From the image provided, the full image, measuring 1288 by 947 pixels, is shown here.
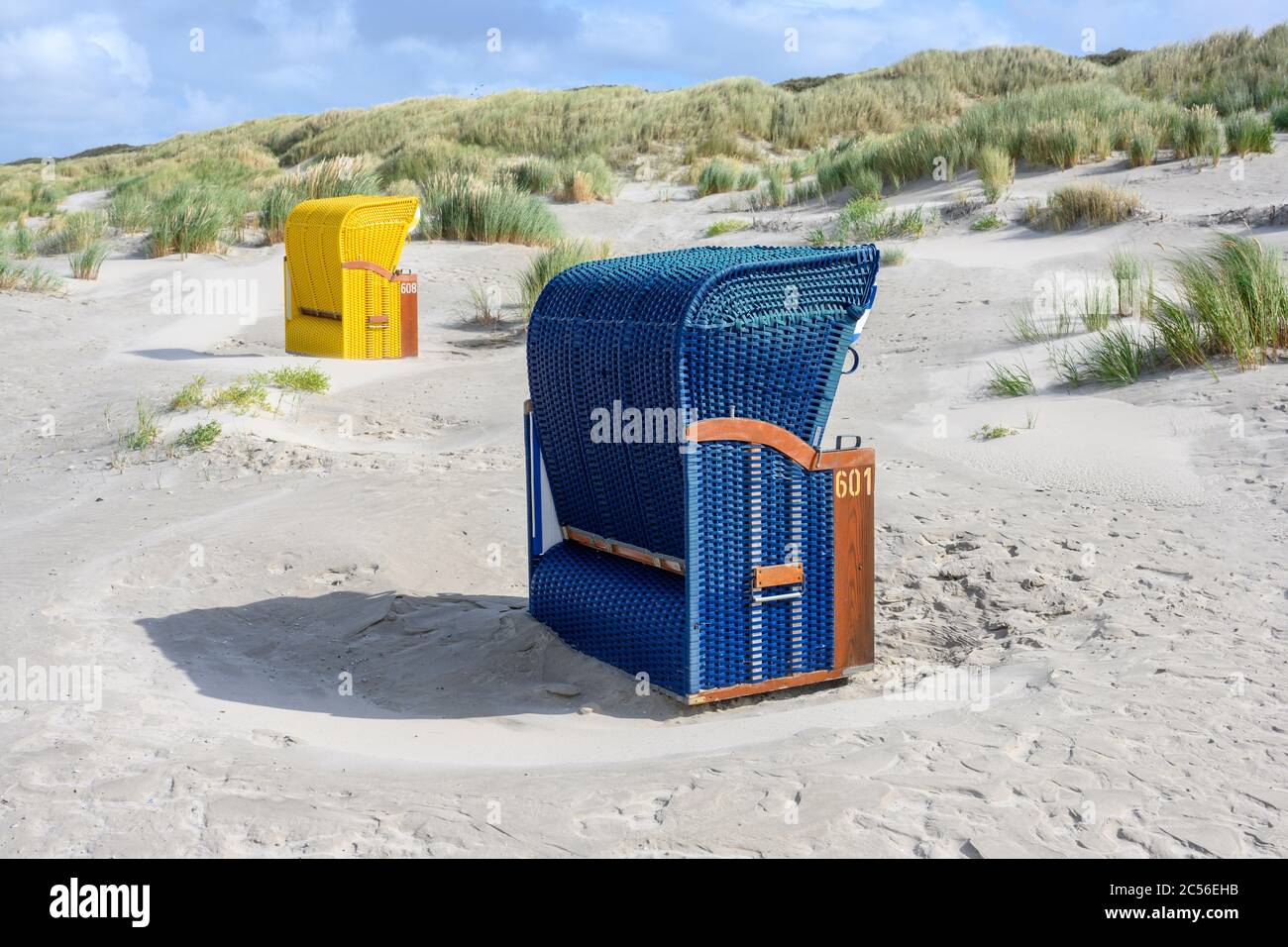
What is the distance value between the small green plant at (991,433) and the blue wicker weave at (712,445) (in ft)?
12.0

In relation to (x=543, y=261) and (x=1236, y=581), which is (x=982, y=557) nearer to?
(x=1236, y=581)

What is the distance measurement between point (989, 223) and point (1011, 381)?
685 centimetres

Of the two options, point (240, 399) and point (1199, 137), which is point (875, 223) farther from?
point (240, 399)

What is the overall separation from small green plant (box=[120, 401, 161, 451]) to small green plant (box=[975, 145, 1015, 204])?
11.3 metres

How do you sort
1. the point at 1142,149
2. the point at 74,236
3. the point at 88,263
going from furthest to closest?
1. the point at 74,236
2. the point at 1142,149
3. the point at 88,263

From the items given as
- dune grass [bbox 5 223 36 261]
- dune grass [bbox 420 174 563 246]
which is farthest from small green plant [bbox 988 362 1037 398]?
dune grass [bbox 5 223 36 261]

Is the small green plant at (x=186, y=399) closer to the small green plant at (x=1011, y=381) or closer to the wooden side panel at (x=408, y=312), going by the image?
the wooden side panel at (x=408, y=312)

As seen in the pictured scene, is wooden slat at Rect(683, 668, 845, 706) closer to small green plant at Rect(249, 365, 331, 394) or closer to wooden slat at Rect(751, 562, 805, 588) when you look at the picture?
wooden slat at Rect(751, 562, 805, 588)

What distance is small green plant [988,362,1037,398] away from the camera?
9.65m

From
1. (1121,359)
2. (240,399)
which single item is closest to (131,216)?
(240,399)

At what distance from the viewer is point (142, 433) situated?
9.59 m

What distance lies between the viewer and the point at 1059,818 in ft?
12.6

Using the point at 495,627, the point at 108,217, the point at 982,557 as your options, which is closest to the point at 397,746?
the point at 495,627

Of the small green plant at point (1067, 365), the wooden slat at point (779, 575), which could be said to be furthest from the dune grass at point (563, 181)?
the wooden slat at point (779, 575)
